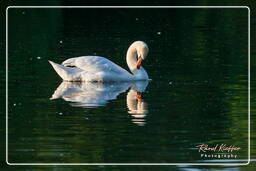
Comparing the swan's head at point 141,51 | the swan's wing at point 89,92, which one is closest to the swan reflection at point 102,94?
the swan's wing at point 89,92

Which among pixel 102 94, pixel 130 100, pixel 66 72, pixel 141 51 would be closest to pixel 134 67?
pixel 141 51

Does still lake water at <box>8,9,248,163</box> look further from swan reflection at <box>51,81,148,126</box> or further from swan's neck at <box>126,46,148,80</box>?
swan's neck at <box>126,46,148,80</box>

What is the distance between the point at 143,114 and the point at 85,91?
282cm

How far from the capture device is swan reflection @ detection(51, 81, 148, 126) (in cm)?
1738

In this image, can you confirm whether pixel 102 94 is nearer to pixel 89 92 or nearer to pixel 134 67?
pixel 89 92

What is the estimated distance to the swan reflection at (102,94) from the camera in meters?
17.4

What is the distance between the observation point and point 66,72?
20828 mm

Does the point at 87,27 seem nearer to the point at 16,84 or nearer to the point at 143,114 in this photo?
the point at 16,84

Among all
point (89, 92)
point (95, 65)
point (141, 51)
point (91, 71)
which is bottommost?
point (89, 92)

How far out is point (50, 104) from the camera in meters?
17.8

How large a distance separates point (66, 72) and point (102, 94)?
6.27ft

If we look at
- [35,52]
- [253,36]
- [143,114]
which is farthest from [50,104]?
[253,36]

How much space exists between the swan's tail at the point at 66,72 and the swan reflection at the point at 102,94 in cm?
15

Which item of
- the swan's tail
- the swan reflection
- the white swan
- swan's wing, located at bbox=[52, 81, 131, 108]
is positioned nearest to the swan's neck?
the white swan
